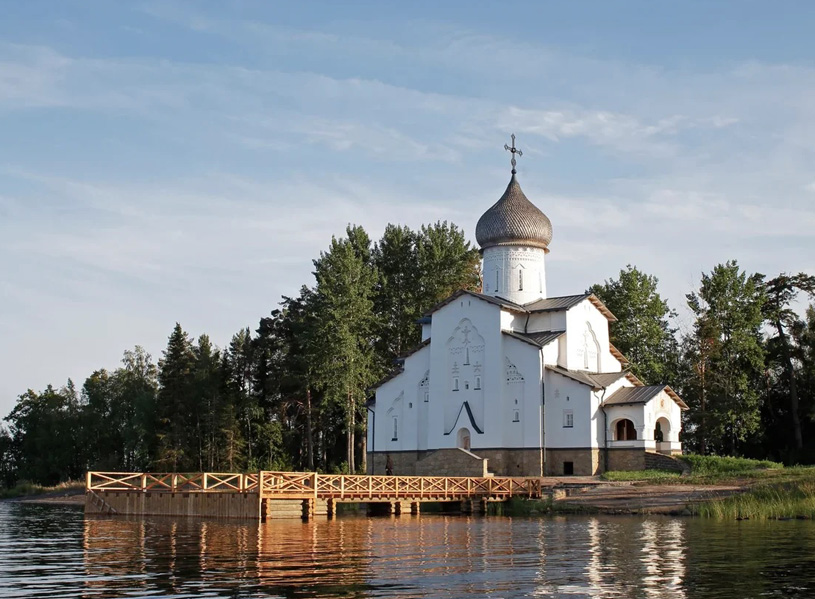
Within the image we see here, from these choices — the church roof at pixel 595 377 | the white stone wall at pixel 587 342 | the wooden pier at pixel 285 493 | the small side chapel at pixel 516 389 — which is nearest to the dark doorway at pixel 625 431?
the small side chapel at pixel 516 389

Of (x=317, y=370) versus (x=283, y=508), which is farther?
(x=317, y=370)

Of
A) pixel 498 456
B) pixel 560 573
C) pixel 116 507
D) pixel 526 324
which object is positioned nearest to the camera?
pixel 560 573

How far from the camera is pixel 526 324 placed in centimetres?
4891

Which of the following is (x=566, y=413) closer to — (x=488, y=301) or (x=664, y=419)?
(x=664, y=419)

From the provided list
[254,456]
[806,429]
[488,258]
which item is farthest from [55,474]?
[806,429]

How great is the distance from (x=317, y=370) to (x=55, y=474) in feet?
95.4

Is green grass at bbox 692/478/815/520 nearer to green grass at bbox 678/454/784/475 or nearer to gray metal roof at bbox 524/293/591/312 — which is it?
green grass at bbox 678/454/784/475

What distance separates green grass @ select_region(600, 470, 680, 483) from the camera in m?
39.8

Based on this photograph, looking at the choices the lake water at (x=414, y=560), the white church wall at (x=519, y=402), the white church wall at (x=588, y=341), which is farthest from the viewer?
the white church wall at (x=588, y=341)

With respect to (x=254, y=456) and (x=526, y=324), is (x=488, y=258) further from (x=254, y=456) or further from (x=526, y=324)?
(x=254, y=456)

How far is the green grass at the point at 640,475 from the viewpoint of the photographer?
39812mm

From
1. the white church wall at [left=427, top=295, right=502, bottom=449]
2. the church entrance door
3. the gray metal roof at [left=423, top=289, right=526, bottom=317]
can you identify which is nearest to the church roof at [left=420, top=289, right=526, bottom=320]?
the gray metal roof at [left=423, top=289, right=526, bottom=317]

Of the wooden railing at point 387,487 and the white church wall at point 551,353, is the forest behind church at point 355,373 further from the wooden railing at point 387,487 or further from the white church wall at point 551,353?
the wooden railing at point 387,487

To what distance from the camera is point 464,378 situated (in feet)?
156
